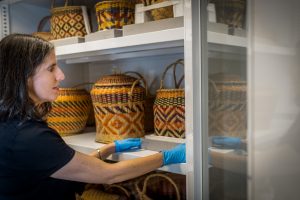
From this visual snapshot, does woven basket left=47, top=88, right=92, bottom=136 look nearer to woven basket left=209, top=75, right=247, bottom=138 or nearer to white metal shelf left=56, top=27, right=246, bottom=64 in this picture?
white metal shelf left=56, top=27, right=246, bottom=64

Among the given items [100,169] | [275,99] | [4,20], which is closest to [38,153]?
[100,169]

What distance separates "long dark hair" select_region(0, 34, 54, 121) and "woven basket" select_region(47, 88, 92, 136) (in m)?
0.39

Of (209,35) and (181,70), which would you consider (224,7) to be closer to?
(209,35)

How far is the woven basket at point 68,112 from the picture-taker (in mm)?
1200

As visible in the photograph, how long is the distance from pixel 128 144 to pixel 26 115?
31 centimetres

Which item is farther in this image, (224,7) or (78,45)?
(78,45)

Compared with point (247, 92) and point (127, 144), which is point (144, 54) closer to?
point (127, 144)

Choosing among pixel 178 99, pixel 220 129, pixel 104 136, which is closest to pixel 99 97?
pixel 104 136

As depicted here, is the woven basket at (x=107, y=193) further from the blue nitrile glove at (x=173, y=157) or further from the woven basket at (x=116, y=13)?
the woven basket at (x=116, y=13)

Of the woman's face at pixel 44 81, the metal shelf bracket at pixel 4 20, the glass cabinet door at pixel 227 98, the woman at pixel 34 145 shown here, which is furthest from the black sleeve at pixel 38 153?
the metal shelf bracket at pixel 4 20

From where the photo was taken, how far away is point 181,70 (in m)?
1.24

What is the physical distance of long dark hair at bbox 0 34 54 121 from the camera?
30.9 inches

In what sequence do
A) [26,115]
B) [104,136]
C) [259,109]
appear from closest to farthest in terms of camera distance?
[259,109], [26,115], [104,136]

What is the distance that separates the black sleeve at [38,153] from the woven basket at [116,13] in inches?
17.6
